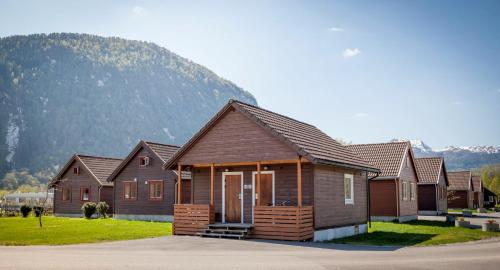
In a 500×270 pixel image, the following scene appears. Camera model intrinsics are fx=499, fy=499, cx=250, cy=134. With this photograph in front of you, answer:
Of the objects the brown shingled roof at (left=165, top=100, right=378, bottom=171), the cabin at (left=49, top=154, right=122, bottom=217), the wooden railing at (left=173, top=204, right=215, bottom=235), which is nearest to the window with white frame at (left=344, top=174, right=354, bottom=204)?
the brown shingled roof at (left=165, top=100, right=378, bottom=171)

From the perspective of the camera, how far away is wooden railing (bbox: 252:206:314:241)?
65.0ft

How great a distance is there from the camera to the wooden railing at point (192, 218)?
74.4 feet

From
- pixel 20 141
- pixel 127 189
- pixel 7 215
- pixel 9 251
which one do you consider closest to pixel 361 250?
pixel 9 251

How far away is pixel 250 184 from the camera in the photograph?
76.2 feet

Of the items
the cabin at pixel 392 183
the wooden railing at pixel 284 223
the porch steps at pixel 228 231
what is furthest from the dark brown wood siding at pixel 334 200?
the cabin at pixel 392 183

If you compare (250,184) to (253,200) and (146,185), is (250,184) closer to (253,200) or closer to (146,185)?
(253,200)

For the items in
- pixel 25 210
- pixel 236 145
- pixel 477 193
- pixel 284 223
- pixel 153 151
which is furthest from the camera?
pixel 477 193

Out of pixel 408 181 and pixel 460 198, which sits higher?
pixel 408 181

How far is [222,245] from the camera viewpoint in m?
18.2

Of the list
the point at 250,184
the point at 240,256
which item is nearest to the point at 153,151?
the point at 250,184

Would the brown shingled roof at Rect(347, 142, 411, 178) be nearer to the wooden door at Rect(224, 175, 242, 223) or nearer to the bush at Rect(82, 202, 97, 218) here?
the wooden door at Rect(224, 175, 242, 223)

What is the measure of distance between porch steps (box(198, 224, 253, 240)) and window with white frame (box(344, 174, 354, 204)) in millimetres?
5729

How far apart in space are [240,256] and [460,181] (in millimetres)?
55075

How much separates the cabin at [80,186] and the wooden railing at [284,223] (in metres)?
25.3
